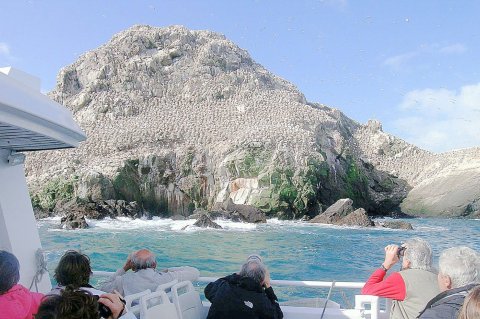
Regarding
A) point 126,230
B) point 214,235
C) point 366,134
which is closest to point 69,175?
point 126,230

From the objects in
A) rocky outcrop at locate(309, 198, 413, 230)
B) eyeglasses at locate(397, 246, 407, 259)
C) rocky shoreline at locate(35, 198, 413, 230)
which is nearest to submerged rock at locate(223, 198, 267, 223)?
rocky shoreline at locate(35, 198, 413, 230)

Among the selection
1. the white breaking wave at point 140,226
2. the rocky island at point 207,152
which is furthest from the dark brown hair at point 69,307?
the rocky island at point 207,152

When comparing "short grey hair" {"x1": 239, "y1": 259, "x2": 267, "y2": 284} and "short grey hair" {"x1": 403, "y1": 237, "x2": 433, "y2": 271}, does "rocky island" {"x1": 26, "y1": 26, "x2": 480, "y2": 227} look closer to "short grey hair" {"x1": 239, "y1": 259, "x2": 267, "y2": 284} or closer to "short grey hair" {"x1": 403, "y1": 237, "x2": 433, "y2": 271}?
"short grey hair" {"x1": 239, "y1": 259, "x2": 267, "y2": 284}

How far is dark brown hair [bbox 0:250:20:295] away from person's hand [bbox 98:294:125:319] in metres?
0.85

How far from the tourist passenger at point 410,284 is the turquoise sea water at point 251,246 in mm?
8110

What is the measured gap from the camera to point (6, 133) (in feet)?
11.7

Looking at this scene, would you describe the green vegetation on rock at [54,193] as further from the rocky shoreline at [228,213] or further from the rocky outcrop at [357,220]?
the rocky outcrop at [357,220]

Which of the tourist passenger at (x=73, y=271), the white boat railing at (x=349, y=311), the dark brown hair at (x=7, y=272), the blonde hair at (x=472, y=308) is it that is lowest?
the white boat railing at (x=349, y=311)

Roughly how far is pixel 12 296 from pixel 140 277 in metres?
1.43

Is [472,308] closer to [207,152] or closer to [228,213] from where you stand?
[228,213]

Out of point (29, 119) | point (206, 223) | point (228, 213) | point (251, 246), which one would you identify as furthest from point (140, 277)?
point (228, 213)

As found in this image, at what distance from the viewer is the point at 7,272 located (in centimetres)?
283

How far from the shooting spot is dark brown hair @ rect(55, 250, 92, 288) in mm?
3240

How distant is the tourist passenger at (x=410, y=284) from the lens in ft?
11.3
